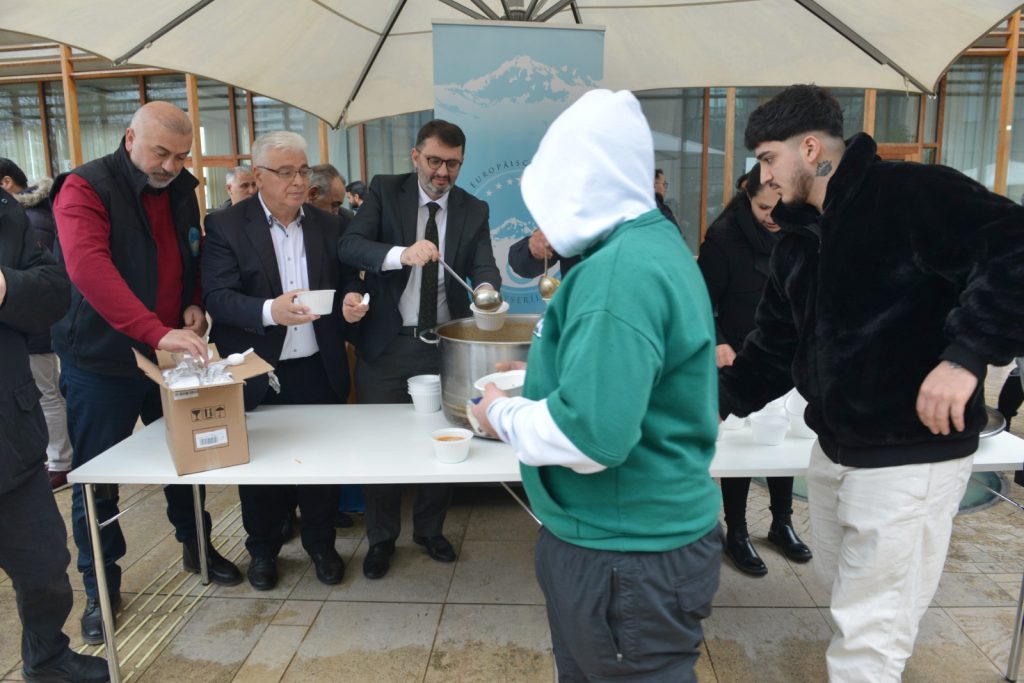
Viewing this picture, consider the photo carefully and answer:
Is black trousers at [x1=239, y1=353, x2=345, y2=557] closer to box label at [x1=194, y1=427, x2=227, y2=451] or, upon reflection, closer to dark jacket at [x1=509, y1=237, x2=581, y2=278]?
box label at [x1=194, y1=427, x2=227, y2=451]

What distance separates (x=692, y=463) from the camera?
132cm

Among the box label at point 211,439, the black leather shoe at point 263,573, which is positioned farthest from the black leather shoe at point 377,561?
the box label at point 211,439

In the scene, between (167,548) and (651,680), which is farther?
(167,548)

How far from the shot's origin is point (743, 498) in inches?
120

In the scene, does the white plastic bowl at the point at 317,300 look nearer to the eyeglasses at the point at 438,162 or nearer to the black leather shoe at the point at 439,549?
the eyeglasses at the point at 438,162

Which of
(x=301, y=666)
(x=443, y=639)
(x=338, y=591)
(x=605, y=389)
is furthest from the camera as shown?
(x=338, y=591)

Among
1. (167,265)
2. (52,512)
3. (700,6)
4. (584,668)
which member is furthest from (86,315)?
(700,6)

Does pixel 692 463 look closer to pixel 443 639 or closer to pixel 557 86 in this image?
pixel 443 639

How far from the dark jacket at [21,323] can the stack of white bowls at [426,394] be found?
1.20 meters

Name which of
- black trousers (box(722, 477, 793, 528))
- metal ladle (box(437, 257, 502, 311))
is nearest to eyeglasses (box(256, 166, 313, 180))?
metal ladle (box(437, 257, 502, 311))

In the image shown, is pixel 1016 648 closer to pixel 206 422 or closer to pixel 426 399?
pixel 426 399

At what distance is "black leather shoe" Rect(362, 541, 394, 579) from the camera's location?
3.01m

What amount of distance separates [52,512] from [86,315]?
2.48ft

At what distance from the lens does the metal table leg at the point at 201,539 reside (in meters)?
2.85
